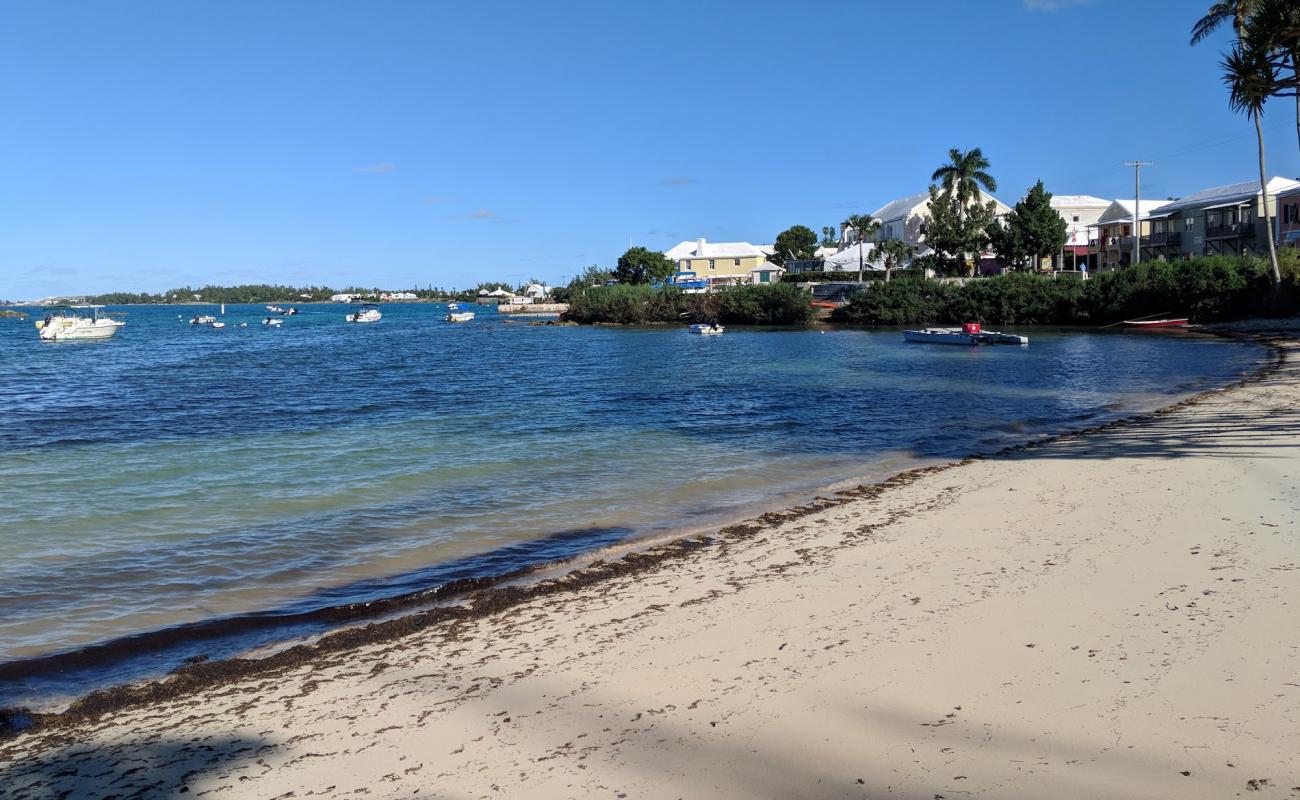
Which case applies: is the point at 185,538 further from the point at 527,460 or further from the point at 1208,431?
the point at 1208,431

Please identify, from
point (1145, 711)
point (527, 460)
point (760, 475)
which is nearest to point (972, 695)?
point (1145, 711)

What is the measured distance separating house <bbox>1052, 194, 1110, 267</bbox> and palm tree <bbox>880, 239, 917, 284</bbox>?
1709 centimetres

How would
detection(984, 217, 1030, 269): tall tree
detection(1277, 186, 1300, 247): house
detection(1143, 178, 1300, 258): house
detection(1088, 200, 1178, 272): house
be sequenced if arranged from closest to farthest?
1. detection(1277, 186, 1300, 247): house
2. detection(1143, 178, 1300, 258): house
3. detection(984, 217, 1030, 269): tall tree
4. detection(1088, 200, 1178, 272): house

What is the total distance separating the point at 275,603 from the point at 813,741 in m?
6.32

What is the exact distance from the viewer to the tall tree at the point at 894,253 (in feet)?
287

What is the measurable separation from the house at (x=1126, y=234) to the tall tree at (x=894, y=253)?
17603 millimetres

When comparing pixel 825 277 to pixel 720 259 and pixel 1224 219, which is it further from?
pixel 1224 219

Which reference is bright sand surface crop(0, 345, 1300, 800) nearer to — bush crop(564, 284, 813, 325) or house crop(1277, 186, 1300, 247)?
house crop(1277, 186, 1300, 247)

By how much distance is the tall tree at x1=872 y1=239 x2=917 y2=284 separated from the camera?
287 ft

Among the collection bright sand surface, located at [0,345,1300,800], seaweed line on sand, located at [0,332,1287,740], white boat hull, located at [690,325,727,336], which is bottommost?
seaweed line on sand, located at [0,332,1287,740]

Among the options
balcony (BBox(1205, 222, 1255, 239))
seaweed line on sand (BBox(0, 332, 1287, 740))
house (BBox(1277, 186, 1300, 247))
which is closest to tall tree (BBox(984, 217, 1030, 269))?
balcony (BBox(1205, 222, 1255, 239))

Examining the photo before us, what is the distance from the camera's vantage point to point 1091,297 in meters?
67.2

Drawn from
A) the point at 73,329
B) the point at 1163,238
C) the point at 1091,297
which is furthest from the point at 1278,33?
the point at 73,329

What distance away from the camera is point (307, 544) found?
37.6ft
